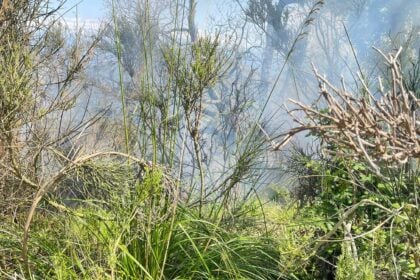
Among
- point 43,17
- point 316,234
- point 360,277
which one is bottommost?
point 316,234

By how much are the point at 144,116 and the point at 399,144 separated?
113 centimetres

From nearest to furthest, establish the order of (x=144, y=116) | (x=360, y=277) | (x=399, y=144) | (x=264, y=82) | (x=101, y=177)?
(x=399, y=144) → (x=360, y=277) → (x=101, y=177) → (x=144, y=116) → (x=264, y=82)

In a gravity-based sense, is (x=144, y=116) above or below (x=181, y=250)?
above

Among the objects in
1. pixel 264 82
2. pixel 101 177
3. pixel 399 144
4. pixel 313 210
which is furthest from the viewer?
pixel 264 82

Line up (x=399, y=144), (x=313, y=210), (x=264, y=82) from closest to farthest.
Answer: (x=399, y=144)
(x=313, y=210)
(x=264, y=82)

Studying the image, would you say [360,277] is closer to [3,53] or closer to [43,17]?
[3,53]

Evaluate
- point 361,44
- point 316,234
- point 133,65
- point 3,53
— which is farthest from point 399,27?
point 3,53

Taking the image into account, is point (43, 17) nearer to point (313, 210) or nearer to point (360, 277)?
point (313, 210)

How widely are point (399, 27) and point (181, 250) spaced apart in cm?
602

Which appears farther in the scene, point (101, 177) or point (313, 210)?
point (313, 210)

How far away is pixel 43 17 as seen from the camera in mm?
2223

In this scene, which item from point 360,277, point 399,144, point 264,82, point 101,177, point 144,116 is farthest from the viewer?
point 264,82

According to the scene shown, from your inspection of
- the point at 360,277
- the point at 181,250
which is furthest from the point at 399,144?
the point at 181,250

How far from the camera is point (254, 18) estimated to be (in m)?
7.12
